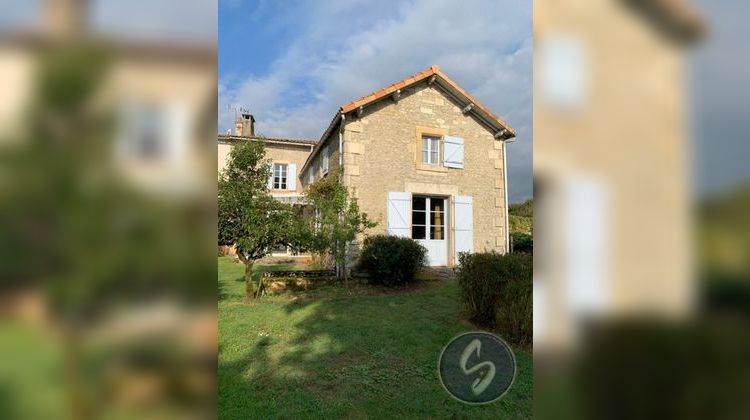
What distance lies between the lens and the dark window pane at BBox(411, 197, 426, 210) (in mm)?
12707

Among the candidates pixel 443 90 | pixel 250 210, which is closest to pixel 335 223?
pixel 250 210

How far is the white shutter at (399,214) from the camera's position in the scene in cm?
1166

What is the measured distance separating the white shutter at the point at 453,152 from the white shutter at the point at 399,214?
2227mm

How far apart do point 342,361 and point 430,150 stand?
31.7 feet

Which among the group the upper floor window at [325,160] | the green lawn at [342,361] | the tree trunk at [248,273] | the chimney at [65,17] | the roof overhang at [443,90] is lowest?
the green lawn at [342,361]

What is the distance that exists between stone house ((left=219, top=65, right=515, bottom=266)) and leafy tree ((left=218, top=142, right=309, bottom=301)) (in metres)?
3.14

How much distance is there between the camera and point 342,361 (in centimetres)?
444

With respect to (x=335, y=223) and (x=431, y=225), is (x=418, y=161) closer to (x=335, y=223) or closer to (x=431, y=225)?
(x=431, y=225)

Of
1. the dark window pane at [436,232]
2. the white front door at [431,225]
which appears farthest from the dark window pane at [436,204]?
the dark window pane at [436,232]

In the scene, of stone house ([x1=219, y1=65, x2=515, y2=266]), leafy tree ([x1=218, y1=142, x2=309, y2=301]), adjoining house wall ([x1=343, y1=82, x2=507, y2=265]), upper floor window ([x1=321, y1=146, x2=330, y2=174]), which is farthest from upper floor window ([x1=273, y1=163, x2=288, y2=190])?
leafy tree ([x1=218, y1=142, x2=309, y2=301])

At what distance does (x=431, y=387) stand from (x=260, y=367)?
1.98 metres

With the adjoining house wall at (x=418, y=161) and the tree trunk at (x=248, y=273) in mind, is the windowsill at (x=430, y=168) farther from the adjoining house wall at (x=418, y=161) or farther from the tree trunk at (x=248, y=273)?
the tree trunk at (x=248, y=273)

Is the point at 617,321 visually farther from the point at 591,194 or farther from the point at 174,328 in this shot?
the point at 174,328

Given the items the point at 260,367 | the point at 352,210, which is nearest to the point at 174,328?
the point at 260,367
